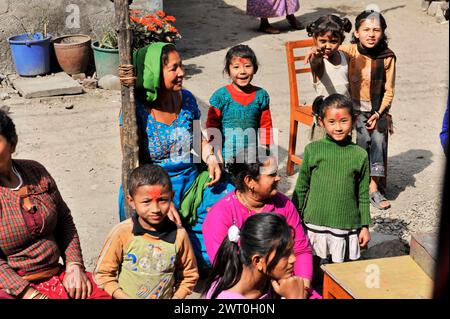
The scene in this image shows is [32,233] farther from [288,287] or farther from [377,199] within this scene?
[377,199]

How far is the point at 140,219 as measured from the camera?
332 centimetres

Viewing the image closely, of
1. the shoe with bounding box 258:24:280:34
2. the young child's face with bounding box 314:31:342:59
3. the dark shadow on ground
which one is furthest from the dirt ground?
the young child's face with bounding box 314:31:342:59

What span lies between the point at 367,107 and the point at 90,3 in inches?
173

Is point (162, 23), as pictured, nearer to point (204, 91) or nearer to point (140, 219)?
point (204, 91)

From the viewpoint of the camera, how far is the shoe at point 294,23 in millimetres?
10797

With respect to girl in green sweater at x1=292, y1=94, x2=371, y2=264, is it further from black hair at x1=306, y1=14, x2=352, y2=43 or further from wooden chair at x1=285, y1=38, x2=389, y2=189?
wooden chair at x1=285, y1=38, x2=389, y2=189

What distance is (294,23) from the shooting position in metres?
10.8

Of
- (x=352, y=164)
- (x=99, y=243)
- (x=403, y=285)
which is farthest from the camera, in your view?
(x=99, y=243)

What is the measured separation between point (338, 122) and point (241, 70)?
32.5 inches

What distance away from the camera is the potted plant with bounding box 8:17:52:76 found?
7.87m

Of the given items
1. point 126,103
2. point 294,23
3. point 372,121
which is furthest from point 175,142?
point 294,23

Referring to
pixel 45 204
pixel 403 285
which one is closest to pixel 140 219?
pixel 45 204

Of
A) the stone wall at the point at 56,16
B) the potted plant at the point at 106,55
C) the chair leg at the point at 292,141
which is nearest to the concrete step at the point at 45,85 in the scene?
the potted plant at the point at 106,55

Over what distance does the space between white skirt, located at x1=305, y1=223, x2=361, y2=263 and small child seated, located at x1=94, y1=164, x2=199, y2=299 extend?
982mm
